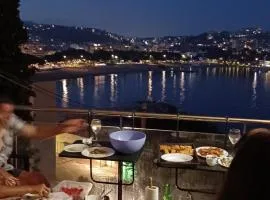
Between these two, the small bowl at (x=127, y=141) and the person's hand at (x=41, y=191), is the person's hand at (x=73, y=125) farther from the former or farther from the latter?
the person's hand at (x=41, y=191)

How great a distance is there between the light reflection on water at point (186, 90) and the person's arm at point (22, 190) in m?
32.3

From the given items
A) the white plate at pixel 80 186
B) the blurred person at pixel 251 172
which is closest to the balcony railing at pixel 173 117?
the white plate at pixel 80 186

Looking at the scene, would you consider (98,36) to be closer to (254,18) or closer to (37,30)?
(37,30)

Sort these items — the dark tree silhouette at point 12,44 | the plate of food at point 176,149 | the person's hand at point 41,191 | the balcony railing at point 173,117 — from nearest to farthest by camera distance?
1. the person's hand at point 41,191
2. the plate of food at point 176,149
3. the balcony railing at point 173,117
4. the dark tree silhouette at point 12,44

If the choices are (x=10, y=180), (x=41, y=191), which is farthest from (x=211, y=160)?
(x=10, y=180)

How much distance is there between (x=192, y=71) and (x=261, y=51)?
1071cm

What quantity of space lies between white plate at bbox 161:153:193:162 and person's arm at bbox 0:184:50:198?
808 mm

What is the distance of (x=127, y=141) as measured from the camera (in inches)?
97.7

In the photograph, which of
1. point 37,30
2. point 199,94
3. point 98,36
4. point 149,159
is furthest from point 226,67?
point 149,159

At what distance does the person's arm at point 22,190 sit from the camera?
246 centimetres

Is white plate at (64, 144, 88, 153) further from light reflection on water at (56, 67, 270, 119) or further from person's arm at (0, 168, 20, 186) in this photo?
light reflection on water at (56, 67, 270, 119)

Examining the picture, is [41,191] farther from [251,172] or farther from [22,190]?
[251,172]

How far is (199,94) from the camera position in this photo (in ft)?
151

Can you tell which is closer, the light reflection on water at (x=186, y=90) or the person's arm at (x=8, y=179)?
the person's arm at (x=8, y=179)
